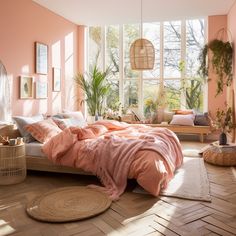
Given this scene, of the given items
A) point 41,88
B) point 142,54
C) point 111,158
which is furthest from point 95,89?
point 111,158

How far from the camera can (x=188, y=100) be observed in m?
7.42

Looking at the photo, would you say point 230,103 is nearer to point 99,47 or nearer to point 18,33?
point 99,47

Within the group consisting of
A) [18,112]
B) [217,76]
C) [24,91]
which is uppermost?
[217,76]

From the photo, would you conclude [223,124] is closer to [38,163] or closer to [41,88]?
[38,163]

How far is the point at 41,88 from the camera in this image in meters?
5.97

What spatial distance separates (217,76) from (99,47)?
10.6 feet

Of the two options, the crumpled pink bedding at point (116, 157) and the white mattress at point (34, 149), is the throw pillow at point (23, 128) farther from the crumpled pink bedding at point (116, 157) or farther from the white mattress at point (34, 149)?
the crumpled pink bedding at point (116, 157)

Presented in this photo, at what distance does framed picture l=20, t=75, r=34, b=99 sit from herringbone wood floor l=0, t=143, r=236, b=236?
2137mm

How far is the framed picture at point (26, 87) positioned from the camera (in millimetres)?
5297

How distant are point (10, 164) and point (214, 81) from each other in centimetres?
511

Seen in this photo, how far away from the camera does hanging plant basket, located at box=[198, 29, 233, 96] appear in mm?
6211

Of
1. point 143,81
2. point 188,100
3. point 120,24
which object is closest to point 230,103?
point 188,100

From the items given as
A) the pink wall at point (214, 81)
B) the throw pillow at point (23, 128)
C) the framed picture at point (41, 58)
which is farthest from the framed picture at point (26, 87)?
the pink wall at point (214, 81)

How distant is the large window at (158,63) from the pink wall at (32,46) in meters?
0.75
